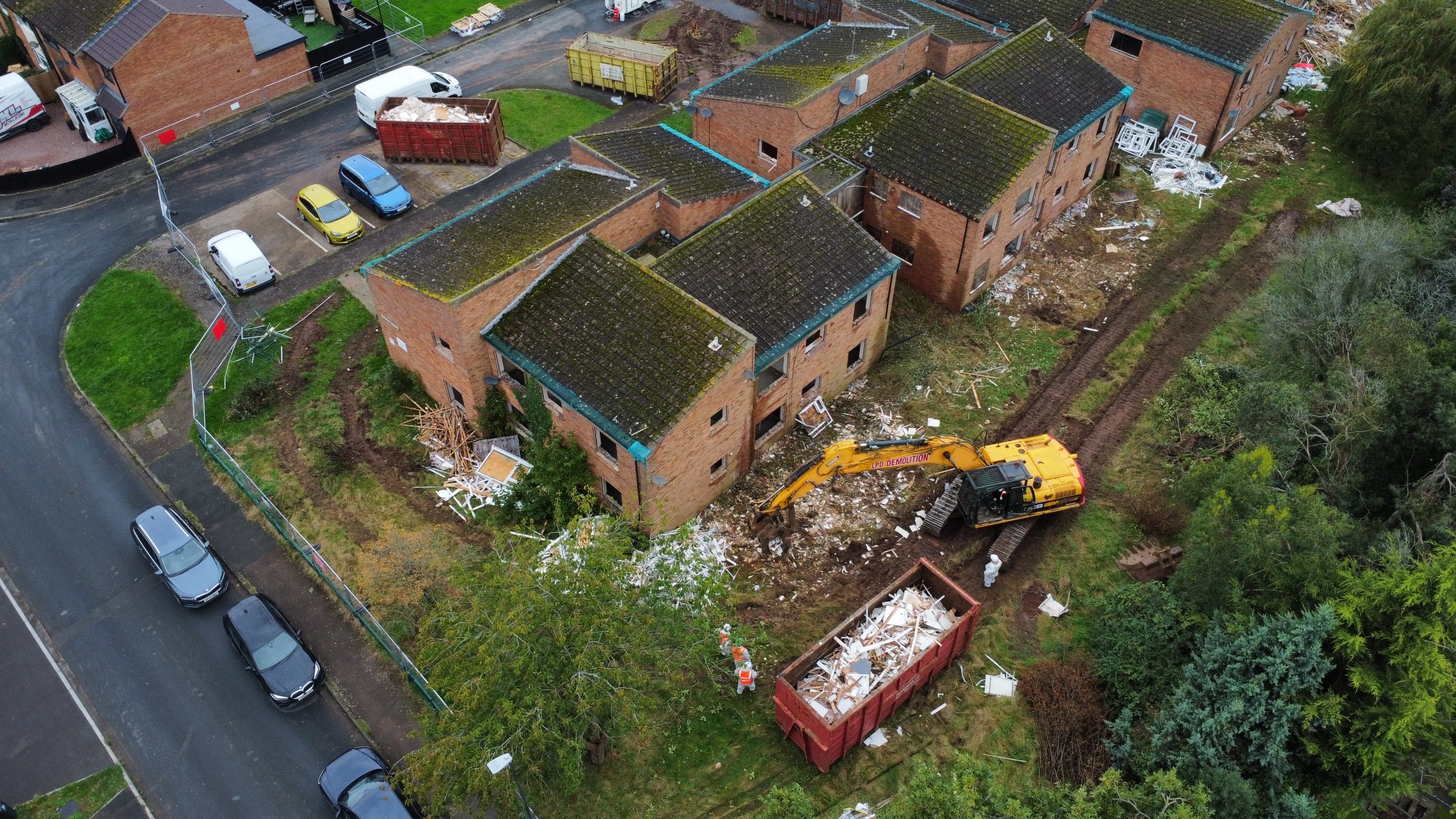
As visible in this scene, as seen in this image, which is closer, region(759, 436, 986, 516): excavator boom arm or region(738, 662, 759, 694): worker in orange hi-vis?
region(738, 662, 759, 694): worker in orange hi-vis

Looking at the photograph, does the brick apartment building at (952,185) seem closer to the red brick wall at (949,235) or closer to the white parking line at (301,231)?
the red brick wall at (949,235)

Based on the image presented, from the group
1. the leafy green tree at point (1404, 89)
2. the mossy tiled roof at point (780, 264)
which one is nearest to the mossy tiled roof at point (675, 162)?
the mossy tiled roof at point (780, 264)

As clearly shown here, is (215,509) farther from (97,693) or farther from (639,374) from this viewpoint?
(639,374)

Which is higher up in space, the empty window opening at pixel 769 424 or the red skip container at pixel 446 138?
the red skip container at pixel 446 138

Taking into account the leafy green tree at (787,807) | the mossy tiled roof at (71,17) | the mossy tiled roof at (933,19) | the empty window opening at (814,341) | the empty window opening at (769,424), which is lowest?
the empty window opening at (769,424)

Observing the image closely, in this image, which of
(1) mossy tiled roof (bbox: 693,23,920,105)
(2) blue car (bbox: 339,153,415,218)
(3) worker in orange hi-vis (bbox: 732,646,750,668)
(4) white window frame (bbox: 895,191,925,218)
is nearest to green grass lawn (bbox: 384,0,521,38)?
(2) blue car (bbox: 339,153,415,218)

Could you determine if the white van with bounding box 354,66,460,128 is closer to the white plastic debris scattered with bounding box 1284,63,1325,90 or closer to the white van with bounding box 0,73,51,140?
the white van with bounding box 0,73,51,140
